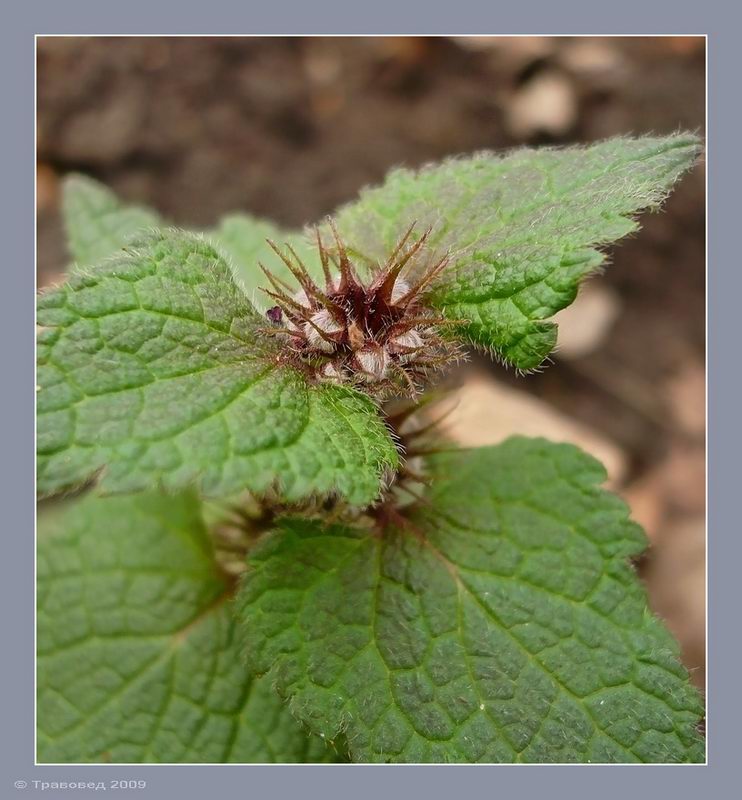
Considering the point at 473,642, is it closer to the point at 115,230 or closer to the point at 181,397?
the point at 181,397

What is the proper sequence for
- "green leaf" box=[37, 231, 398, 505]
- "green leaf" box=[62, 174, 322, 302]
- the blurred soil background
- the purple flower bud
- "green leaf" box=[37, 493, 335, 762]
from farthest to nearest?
the blurred soil background < "green leaf" box=[62, 174, 322, 302] < "green leaf" box=[37, 493, 335, 762] < the purple flower bud < "green leaf" box=[37, 231, 398, 505]

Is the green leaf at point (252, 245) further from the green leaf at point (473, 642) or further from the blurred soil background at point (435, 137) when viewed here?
the blurred soil background at point (435, 137)

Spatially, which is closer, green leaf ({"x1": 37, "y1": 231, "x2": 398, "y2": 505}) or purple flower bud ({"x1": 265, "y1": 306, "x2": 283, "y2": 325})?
green leaf ({"x1": 37, "y1": 231, "x2": 398, "y2": 505})

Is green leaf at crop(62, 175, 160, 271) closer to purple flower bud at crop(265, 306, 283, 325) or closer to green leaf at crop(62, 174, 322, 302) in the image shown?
green leaf at crop(62, 174, 322, 302)

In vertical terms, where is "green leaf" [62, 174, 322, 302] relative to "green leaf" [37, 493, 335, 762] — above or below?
above

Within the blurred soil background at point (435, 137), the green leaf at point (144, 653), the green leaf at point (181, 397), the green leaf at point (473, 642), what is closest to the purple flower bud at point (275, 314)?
the green leaf at point (181, 397)

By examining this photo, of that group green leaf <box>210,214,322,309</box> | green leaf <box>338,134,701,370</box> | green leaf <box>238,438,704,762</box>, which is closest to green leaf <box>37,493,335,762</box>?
green leaf <box>238,438,704,762</box>
